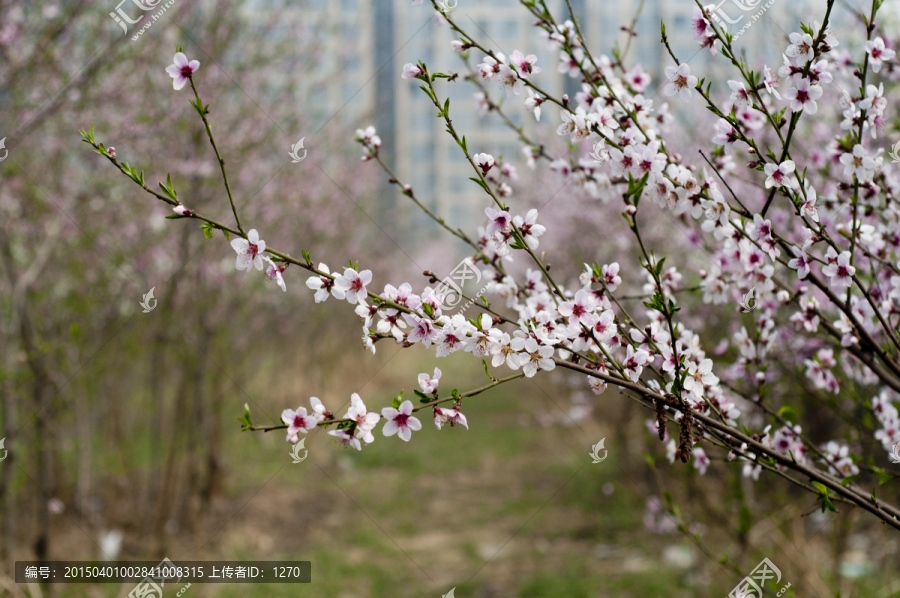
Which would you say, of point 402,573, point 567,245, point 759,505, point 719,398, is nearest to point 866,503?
point 719,398

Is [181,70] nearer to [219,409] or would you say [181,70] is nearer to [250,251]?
[250,251]

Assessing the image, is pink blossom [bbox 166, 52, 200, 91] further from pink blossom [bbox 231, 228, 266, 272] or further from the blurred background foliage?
the blurred background foliage

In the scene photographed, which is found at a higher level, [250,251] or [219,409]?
[219,409]

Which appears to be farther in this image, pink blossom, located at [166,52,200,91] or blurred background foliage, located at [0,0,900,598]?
blurred background foliage, located at [0,0,900,598]

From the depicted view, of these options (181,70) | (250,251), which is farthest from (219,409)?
(250,251)

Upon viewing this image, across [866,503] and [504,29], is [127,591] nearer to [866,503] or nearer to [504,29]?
[866,503]

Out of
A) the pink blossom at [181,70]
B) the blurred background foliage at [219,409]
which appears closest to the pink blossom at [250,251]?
the pink blossom at [181,70]

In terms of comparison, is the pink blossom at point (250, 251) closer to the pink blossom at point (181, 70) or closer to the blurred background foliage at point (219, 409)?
the pink blossom at point (181, 70)

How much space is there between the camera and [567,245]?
869 cm

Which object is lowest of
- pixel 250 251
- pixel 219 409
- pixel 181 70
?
pixel 250 251

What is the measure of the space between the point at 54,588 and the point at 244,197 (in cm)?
361

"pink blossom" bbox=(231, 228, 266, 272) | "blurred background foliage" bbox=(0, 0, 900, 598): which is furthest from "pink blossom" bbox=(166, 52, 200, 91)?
"blurred background foliage" bbox=(0, 0, 900, 598)

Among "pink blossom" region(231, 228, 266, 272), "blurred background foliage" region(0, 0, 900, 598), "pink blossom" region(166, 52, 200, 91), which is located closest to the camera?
"pink blossom" region(231, 228, 266, 272)

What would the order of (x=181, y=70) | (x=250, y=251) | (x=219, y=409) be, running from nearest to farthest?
Result: 1. (x=250, y=251)
2. (x=181, y=70)
3. (x=219, y=409)
